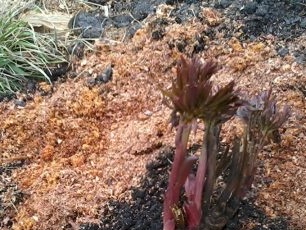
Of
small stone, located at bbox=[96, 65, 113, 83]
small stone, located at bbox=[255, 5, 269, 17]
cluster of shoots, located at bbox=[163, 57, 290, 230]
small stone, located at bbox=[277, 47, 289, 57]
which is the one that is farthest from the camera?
small stone, located at bbox=[255, 5, 269, 17]

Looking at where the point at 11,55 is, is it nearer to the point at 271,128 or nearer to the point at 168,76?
the point at 168,76

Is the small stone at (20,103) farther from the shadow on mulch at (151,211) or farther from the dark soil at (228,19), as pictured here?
the shadow on mulch at (151,211)

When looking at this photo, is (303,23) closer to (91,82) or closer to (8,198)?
(91,82)

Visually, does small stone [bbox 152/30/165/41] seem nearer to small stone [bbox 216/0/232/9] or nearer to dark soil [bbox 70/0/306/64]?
dark soil [bbox 70/0/306/64]

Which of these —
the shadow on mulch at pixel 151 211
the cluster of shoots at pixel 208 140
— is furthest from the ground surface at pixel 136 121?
the cluster of shoots at pixel 208 140

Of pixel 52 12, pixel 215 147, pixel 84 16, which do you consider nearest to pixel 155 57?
pixel 84 16

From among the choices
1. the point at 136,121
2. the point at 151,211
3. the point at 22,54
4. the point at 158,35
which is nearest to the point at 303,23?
the point at 158,35

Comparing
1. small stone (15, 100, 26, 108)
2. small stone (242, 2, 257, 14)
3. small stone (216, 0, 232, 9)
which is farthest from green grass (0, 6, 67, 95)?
small stone (242, 2, 257, 14)
